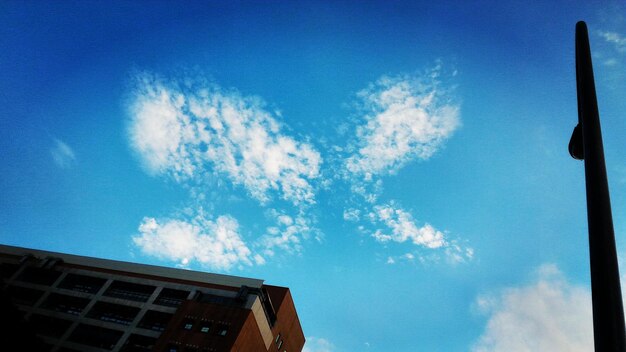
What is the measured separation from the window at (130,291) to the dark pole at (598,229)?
5141 centimetres

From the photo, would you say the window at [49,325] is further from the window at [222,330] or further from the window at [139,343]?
the window at [222,330]

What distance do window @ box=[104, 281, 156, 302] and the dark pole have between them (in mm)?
51408

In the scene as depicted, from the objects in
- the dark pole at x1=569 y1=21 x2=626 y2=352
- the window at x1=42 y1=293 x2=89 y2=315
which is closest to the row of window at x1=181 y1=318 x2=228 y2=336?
the window at x1=42 y1=293 x2=89 y2=315

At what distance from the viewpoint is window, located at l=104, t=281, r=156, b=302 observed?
155 ft

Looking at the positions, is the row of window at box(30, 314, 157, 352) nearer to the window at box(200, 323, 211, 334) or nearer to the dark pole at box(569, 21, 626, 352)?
the window at box(200, 323, 211, 334)

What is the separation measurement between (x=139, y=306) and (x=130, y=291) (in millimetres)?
4388

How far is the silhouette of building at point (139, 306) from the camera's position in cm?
4112

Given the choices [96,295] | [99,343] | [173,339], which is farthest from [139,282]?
[173,339]

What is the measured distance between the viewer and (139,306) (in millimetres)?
45250

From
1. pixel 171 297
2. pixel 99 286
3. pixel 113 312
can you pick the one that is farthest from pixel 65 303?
pixel 171 297

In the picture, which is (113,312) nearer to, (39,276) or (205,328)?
(205,328)

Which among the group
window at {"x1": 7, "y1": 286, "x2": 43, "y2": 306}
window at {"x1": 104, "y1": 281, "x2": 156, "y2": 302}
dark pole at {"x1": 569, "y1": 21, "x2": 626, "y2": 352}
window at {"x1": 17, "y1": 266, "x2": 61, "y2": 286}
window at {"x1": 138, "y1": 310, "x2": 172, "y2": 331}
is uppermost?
window at {"x1": 104, "y1": 281, "x2": 156, "y2": 302}

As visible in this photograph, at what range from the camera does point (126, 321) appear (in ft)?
145

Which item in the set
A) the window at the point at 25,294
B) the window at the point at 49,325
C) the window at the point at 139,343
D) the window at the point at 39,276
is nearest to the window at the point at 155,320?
the window at the point at 139,343
